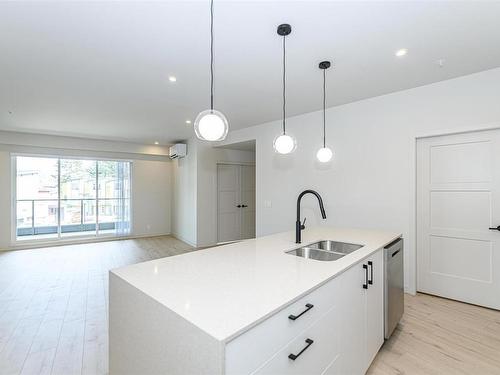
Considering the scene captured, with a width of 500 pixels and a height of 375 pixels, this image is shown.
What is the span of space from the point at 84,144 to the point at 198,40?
550cm

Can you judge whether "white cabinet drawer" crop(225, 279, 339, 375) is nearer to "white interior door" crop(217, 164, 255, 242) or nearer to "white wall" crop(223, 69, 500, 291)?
"white wall" crop(223, 69, 500, 291)

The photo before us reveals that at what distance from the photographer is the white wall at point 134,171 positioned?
18.4 ft

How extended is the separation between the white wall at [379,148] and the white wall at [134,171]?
4.19 metres

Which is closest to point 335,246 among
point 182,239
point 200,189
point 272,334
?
point 272,334

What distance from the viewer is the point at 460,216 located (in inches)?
118

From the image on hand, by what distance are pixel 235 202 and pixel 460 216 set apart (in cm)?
462

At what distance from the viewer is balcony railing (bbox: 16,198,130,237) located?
236 inches

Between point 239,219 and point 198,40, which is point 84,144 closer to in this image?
point 239,219

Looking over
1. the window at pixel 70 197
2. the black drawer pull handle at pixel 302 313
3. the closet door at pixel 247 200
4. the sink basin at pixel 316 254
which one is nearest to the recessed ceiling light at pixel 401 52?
the sink basin at pixel 316 254

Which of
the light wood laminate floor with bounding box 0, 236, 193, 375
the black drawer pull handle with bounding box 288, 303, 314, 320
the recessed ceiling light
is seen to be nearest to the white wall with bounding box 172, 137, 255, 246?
the light wood laminate floor with bounding box 0, 236, 193, 375

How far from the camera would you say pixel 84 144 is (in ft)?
20.8

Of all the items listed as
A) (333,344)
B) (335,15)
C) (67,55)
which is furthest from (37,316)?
(335,15)

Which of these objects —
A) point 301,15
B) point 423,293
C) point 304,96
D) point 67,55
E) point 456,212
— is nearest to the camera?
point 301,15

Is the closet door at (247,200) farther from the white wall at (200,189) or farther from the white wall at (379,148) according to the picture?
the white wall at (379,148)
